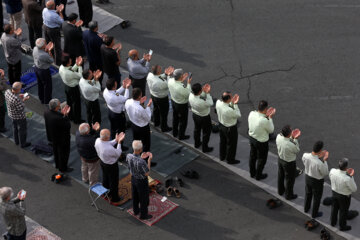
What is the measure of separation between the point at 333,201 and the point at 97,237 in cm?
518

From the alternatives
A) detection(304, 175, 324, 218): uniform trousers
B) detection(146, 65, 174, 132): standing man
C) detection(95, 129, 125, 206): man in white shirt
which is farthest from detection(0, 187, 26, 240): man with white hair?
detection(304, 175, 324, 218): uniform trousers

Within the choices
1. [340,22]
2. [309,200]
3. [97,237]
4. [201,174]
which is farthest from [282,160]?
[340,22]

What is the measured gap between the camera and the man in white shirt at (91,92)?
17.8 metres

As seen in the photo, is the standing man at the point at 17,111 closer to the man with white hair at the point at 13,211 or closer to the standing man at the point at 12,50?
the standing man at the point at 12,50

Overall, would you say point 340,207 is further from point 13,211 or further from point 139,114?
point 13,211

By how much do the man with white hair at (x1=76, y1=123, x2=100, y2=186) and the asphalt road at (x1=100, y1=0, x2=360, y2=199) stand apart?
4309mm

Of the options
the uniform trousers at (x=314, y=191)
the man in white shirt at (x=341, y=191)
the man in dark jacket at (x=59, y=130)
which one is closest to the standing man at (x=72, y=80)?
the man in dark jacket at (x=59, y=130)

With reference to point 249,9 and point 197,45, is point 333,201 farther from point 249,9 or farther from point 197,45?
point 249,9

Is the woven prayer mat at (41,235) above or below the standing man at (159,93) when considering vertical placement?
below

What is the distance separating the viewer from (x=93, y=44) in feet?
64.9

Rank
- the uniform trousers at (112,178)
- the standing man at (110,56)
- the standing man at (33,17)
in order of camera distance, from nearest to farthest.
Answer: the uniform trousers at (112,178) → the standing man at (110,56) → the standing man at (33,17)

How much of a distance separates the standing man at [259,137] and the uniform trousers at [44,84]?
6053mm

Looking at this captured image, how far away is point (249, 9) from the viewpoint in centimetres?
2395

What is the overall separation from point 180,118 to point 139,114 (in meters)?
1.59
